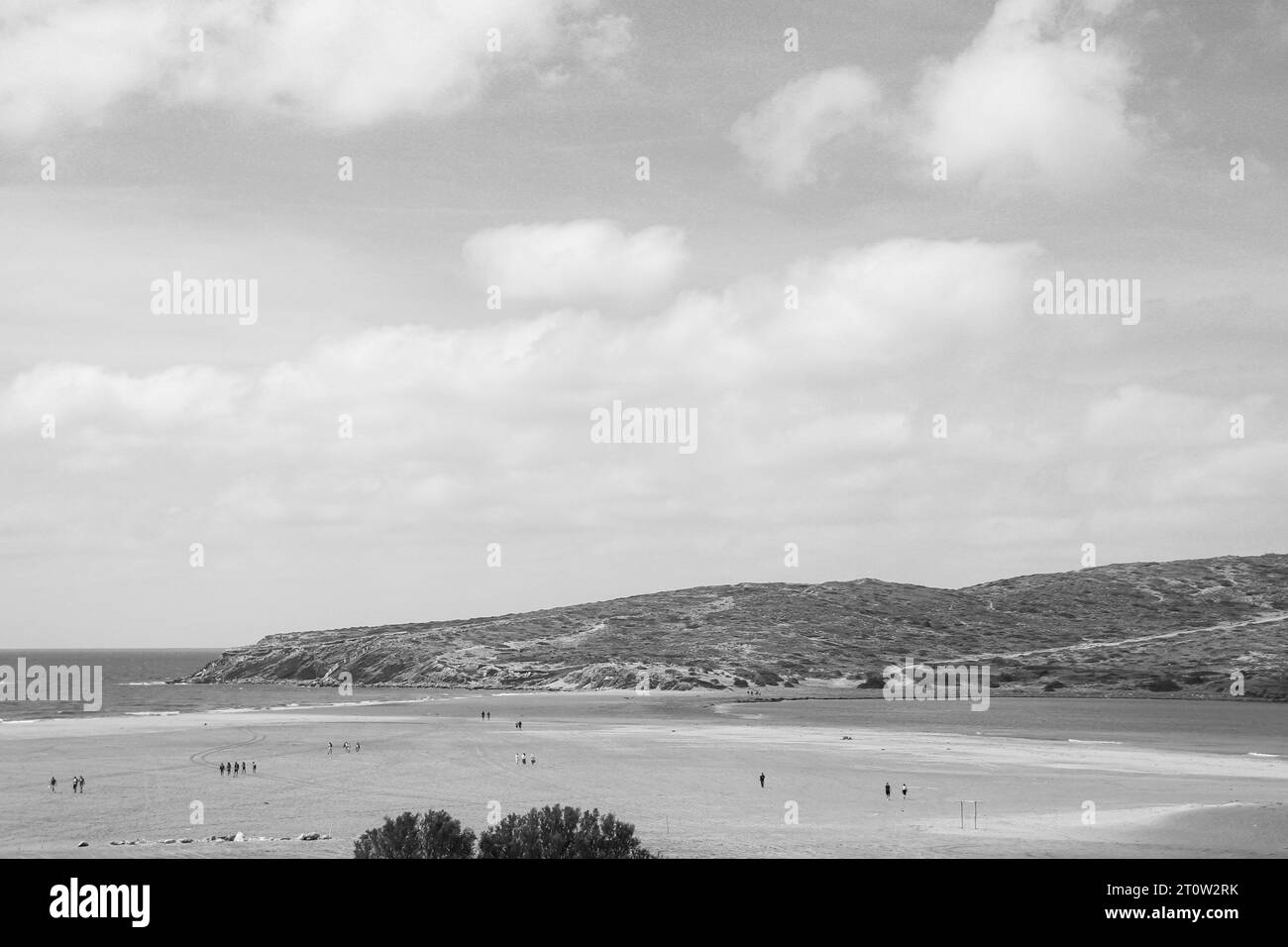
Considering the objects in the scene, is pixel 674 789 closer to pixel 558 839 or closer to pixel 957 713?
pixel 558 839

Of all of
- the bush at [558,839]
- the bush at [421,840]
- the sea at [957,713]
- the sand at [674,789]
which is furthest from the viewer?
the sea at [957,713]

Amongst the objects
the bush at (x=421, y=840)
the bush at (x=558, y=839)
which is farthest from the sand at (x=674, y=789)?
the bush at (x=421, y=840)

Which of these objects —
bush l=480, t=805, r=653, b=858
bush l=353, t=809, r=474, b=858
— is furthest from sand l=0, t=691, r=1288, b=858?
bush l=353, t=809, r=474, b=858

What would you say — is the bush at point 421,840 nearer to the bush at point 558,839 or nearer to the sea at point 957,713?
the bush at point 558,839

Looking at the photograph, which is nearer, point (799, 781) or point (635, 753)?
point (799, 781)
